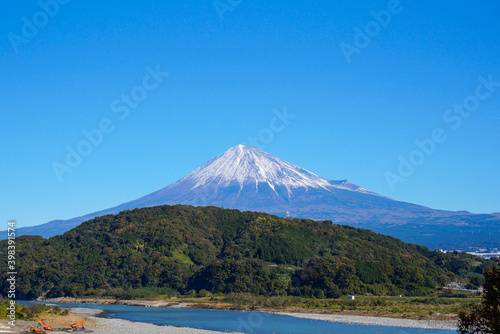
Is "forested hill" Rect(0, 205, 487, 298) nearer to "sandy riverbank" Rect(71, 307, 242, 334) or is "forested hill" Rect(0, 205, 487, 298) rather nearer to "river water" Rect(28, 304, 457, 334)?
"river water" Rect(28, 304, 457, 334)

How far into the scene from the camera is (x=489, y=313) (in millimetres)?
20875

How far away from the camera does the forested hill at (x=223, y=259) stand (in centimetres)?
6275

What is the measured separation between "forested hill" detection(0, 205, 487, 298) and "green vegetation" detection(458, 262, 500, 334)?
125 ft

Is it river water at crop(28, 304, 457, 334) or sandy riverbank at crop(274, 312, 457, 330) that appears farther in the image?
sandy riverbank at crop(274, 312, 457, 330)

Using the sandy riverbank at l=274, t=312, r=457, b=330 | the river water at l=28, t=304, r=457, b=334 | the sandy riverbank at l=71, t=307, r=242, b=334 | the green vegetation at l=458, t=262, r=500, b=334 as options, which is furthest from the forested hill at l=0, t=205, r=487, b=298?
the green vegetation at l=458, t=262, r=500, b=334

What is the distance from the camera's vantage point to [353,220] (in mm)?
191625

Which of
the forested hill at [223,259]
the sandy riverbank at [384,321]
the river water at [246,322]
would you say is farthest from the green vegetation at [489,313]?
the forested hill at [223,259]

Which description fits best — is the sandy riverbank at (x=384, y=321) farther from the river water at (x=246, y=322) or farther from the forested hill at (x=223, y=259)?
the forested hill at (x=223, y=259)

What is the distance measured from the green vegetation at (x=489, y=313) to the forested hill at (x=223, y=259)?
38.0 meters

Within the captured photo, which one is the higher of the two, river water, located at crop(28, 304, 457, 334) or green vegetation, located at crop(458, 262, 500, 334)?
green vegetation, located at crop(458, 262, 500, 334)

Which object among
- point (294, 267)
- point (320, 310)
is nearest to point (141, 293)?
point (294, 267)

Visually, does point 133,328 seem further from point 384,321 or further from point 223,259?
point 223,259

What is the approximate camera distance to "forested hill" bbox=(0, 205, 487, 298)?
206ft

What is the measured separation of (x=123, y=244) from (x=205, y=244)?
1198cm
